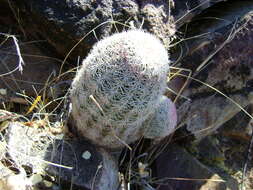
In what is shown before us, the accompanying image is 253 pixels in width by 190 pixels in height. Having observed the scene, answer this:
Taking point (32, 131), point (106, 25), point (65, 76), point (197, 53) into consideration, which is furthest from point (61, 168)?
point (197, 53)

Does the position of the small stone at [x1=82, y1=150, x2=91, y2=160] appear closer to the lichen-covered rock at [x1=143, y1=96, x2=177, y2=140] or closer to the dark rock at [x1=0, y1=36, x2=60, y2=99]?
the lichen-covered rock at [x1=143, y1=96, x2=177, y2=140]

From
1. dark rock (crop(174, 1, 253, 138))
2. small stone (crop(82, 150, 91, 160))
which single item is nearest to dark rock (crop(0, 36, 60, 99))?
small stone (crop(82, 150, 91, 160))

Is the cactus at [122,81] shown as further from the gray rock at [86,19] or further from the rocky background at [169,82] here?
the gray rock at [86,19]

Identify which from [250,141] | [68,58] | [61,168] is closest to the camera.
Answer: [61,168]

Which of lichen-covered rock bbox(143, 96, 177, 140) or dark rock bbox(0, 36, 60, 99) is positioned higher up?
dark rock bbox(0, 36, 60, 99)

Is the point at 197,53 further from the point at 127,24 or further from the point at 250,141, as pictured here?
the point at 250,141

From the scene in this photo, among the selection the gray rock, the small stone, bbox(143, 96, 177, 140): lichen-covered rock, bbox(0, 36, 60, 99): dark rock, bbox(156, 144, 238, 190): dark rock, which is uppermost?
the gray rock
